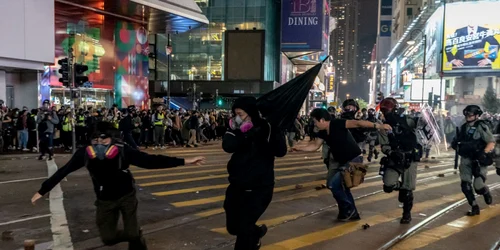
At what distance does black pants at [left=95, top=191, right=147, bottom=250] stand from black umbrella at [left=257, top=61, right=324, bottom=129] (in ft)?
5.46

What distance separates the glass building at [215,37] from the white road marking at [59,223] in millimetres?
41675

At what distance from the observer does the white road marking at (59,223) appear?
581cm

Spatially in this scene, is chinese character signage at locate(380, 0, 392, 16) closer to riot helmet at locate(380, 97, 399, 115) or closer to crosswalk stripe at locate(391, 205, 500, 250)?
crosswalk stripe at locate(391, 205, 500, 250)

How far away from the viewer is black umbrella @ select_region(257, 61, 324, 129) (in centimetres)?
500

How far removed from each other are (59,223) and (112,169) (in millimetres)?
3102

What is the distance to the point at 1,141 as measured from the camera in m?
16.0

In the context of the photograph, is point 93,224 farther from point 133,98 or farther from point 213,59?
point 213,59

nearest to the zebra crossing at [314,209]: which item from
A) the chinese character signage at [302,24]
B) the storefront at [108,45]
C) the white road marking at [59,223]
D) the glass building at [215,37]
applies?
the white road marking at [59,223]

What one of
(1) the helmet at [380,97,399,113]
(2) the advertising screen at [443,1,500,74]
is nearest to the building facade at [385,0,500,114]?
(2) the advertising screen at [443,1,500,74]

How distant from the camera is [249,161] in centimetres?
445

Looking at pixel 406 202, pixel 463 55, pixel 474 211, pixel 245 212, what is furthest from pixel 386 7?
pixel 245 212

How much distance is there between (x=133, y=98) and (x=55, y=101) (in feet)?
18.1

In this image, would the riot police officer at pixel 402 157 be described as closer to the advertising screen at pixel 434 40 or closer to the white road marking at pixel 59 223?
the white road marking at pixel 59 223

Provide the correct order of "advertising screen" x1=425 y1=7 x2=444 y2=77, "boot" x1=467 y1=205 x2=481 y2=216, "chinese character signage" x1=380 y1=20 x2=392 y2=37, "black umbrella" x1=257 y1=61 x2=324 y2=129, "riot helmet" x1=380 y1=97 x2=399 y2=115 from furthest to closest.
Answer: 1. "chinese character signage" x1=380 y1=20 x2=392 y2=37
2. "advertising screen" x1=425 y1=7 x2=444 y2=77
3. "boot" x1=467 y1=205 x2=481 y2=216
4. "riot helmet" x1=380 y1=97 x2=399 y2=115
5. "black umbrella" x1=257 y1=61 x2=324 y2=129
